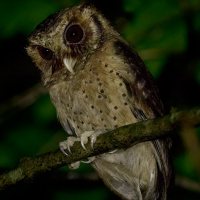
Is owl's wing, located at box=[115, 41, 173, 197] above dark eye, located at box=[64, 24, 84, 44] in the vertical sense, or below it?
below

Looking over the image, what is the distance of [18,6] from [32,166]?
976 mm

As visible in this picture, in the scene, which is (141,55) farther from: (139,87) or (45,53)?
(45,53)

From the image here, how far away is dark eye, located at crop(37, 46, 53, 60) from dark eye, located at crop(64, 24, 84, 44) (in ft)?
0.57

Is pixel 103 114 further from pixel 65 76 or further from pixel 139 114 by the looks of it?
pixel 65 76

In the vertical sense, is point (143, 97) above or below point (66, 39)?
below

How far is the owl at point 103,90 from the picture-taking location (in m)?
2.61

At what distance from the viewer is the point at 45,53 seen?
3.00 m

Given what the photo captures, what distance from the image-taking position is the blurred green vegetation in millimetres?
2473

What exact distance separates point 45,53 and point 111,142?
1.15 m

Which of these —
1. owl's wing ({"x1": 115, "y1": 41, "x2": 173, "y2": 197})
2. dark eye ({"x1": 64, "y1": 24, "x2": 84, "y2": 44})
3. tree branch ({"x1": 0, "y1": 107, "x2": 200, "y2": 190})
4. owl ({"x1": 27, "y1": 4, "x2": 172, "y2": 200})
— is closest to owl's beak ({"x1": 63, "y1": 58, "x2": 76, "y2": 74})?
owl ({"x1": 27, "y1": 4, "x2": 172, "y2": 200})

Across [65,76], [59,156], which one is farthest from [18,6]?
[59,156]

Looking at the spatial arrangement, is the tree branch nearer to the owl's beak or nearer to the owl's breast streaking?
the owl's breast streaking

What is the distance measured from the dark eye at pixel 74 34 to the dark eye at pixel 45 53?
17 centimetres

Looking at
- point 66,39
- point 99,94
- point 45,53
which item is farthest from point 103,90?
point 45,53
